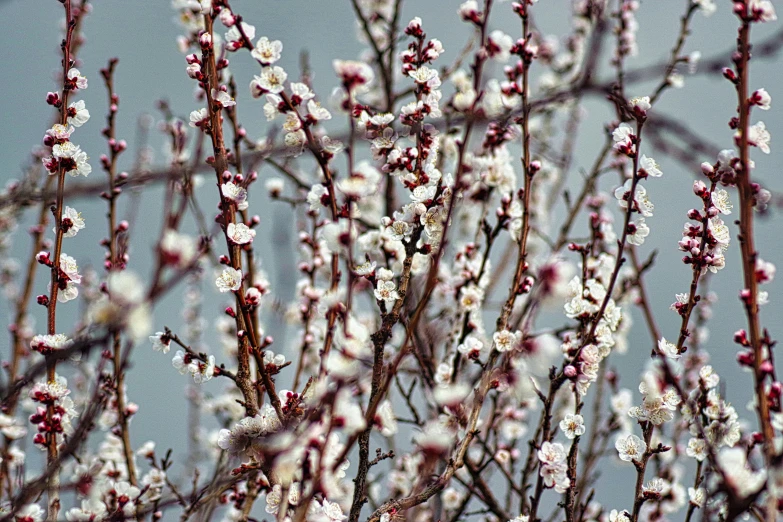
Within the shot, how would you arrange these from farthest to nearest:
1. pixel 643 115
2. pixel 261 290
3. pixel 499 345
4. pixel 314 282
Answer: pixel 314 282
pixel 261 290
pixel 499 345
pixel 643 115

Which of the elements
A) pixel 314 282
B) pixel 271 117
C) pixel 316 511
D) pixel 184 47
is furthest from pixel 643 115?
pixel 184 47

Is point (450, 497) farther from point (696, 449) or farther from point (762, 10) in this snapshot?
point (762, 10)

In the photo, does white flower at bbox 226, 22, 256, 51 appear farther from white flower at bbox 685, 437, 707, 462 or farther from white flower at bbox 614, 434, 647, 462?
white flower at bbox 685, 437, 707, 462

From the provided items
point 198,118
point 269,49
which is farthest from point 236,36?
point 198,118

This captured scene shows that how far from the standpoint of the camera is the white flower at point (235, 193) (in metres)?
2.26

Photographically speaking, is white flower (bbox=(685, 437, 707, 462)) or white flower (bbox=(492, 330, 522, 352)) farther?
white flower (bbox=(492, 330, 522, 352))

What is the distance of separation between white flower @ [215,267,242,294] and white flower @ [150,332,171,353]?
0.28m

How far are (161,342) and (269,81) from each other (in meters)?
1.04

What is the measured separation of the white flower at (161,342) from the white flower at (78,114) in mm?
947

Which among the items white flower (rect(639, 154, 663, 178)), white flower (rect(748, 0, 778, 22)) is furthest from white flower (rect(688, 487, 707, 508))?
white flower (rect(748, 0, 778, 22))

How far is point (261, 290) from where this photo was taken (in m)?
2.55

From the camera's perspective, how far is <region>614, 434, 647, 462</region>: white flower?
2.29 m

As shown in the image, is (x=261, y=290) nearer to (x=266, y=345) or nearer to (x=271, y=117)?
(x=266, y=345)

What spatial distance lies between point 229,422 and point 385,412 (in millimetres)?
1219
